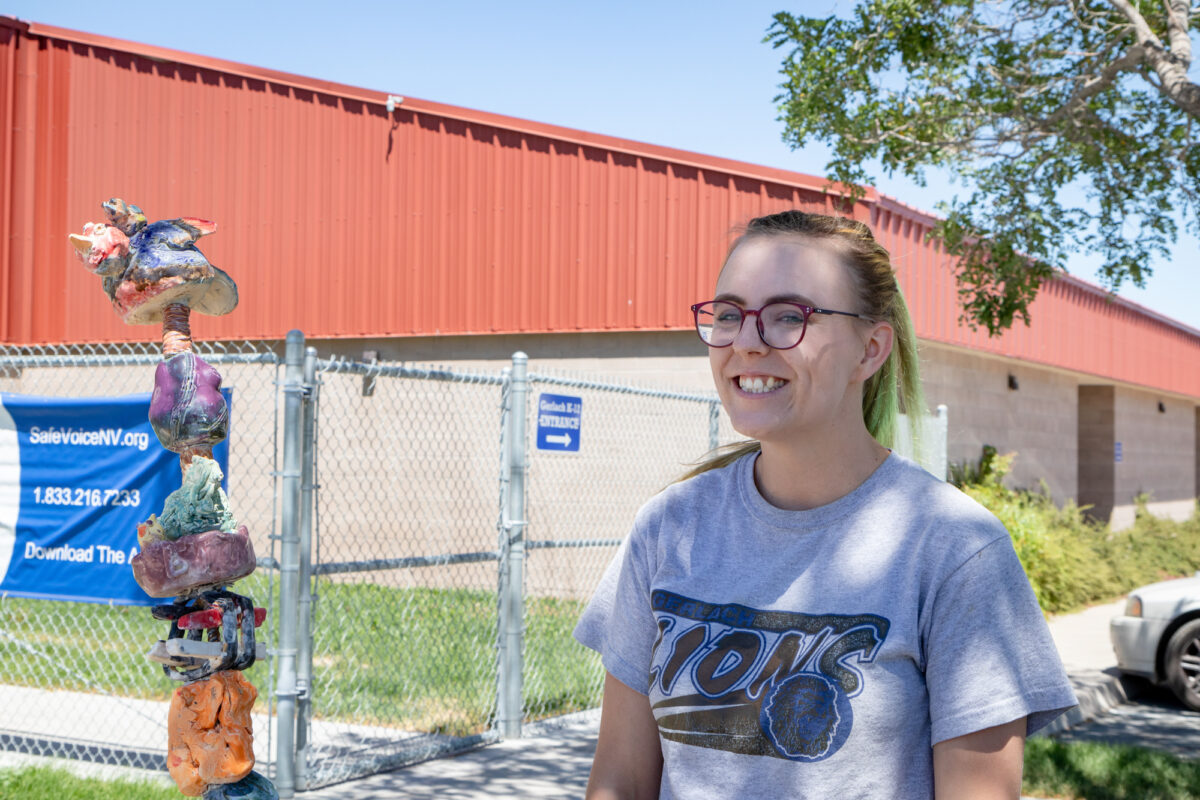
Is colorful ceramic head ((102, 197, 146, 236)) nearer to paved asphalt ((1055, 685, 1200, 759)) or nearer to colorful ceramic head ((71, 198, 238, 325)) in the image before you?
colorful ceramic head ((71, 198, 238, 325))

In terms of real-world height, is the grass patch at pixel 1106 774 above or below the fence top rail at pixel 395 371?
below

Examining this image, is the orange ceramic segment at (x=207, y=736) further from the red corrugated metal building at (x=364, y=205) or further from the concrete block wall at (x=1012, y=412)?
the concrete block wall at (x=1012, y=412)

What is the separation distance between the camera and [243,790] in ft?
6.61

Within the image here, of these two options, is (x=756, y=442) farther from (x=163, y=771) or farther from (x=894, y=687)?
(x=163, y=771)

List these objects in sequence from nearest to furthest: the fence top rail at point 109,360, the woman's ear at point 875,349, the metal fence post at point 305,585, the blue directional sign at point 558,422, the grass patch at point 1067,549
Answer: the woman's ear at point 875,349 → the metal fence post at point 305,585 → the fence top rail at point 109,360 → the blue directional sign at point 558,422 → the grass patch at point 1067,549

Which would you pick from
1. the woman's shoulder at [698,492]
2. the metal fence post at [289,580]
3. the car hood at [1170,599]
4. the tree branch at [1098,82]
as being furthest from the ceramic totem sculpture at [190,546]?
the car hood at [1170,599]

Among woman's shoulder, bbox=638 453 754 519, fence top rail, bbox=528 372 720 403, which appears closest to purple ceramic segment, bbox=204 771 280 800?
woman's shoulder, bbox=638 453 754 519

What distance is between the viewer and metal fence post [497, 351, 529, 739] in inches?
291

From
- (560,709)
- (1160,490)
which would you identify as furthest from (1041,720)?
(1160,490)

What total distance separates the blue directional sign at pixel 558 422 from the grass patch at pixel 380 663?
1557 millimetres

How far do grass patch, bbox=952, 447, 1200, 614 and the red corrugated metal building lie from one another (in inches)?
73.4

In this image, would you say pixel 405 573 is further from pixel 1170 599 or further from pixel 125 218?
pixel 125 218

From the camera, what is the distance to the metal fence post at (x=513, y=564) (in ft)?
24.2

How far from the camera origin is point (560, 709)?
26.9 ft
